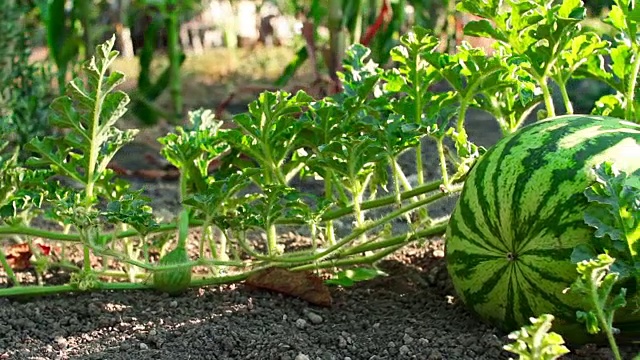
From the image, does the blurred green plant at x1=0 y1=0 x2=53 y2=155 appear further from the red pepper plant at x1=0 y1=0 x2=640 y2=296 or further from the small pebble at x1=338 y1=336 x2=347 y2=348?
the small pebble at x1=338 y1=336 x2=347 y2=348

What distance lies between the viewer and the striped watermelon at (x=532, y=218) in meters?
2.25

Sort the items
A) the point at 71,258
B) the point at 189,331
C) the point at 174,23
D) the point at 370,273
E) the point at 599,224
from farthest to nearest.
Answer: the point at 174,23 → the point at 71,258 → the point at 370,273 → the point at 189,331 → the point at 599,224

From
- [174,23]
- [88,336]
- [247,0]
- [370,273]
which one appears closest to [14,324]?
[88,336]

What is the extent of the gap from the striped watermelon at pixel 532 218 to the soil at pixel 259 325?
0.13 metres

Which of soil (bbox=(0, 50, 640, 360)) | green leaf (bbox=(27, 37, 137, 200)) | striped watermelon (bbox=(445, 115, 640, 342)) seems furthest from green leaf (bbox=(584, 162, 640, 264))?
green leaf (bbox=(27, 37, 137, 200))

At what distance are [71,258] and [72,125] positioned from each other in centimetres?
79

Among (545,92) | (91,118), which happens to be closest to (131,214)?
(91,118)

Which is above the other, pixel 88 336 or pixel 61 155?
pixel 61 155

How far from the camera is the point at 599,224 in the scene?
215cm

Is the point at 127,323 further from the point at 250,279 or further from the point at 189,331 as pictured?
the point at 250,279

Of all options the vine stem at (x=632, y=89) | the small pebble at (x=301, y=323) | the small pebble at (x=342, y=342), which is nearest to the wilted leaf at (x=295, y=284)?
the small pebble at (x=301, y=323)

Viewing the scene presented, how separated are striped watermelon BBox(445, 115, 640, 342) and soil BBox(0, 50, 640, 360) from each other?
0.42 feet

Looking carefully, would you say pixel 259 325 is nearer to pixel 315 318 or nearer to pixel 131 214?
pixel 315 318

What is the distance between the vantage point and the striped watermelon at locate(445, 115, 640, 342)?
2.25 metres
